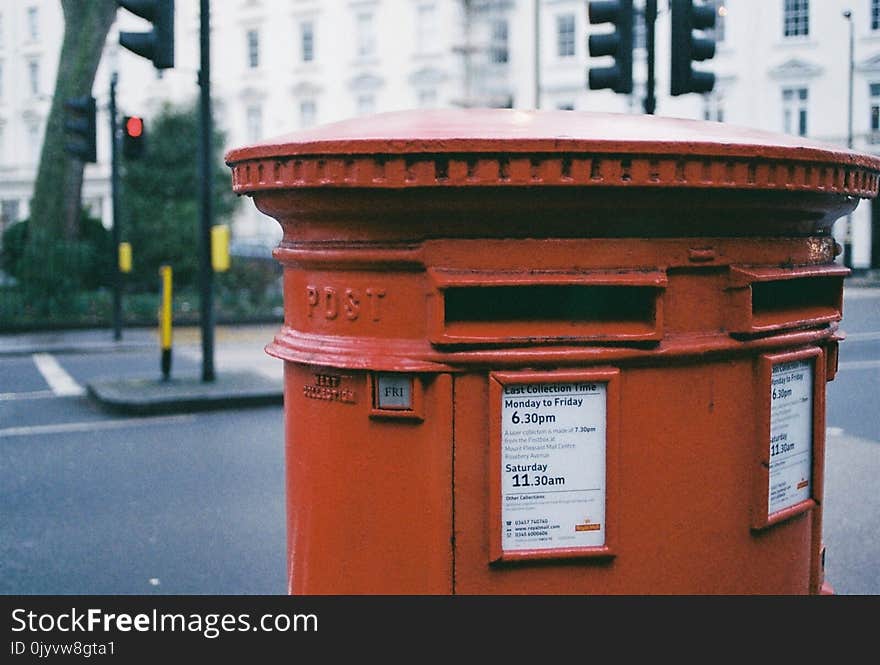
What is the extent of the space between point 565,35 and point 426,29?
219 inches

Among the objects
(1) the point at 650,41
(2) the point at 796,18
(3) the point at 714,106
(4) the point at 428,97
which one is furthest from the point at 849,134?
(1) the point at 650,41

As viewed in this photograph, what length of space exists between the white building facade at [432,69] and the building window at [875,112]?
2.0 inches

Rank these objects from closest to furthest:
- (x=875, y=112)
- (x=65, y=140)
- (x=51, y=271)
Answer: (x=51, y=271) → (x=65, y=140) → (x=875, y=112)

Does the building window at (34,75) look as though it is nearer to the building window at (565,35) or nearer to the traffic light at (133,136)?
the building window at (565,35)

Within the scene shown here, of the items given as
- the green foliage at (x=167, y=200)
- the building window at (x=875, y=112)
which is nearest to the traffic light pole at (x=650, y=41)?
the green foliage at (x=167, y=200)

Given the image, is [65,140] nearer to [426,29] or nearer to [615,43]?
[615,43]

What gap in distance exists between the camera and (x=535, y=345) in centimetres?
181

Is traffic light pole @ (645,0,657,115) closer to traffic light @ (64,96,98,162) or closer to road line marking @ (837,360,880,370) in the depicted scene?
road line marking @ (837,360,880,370)

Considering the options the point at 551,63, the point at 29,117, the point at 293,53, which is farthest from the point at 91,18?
the point at 29,117

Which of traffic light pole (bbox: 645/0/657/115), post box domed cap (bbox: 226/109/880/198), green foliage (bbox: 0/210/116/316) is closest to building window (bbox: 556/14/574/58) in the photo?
green foliage (bbox: 0/210/116/316)

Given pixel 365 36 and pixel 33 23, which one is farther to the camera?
pixel 33 23

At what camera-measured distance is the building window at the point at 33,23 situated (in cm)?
4962

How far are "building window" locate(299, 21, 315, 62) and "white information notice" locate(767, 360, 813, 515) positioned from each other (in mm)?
43607

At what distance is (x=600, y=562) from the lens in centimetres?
190
